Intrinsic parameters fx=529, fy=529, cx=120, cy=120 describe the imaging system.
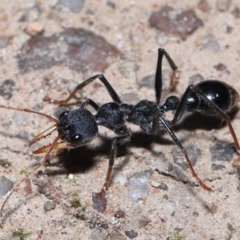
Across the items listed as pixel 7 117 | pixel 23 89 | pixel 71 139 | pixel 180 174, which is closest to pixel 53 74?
pixel 23 89

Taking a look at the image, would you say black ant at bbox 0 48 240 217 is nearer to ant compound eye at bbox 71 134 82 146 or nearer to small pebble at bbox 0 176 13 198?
ant compound eye at bbox 71 134 82 146

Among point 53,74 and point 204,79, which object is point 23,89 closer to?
point 53,74

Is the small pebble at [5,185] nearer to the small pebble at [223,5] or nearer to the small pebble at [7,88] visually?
the small pebble at [7,88]

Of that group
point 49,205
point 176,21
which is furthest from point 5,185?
point 176,21

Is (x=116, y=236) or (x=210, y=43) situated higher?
(x=210, y=43)

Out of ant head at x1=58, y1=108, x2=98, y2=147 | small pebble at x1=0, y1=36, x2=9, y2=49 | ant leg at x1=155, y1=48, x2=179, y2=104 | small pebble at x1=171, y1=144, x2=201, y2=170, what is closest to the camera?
ant head at x1=58, y1=108, x2=98, y2=147

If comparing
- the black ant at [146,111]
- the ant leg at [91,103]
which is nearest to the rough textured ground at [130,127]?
the black ant at [146,111]

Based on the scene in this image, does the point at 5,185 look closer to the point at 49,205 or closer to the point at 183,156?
the point at 49,205

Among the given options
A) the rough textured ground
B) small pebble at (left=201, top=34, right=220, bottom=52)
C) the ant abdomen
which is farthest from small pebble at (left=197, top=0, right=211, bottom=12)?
the ant abdomen
